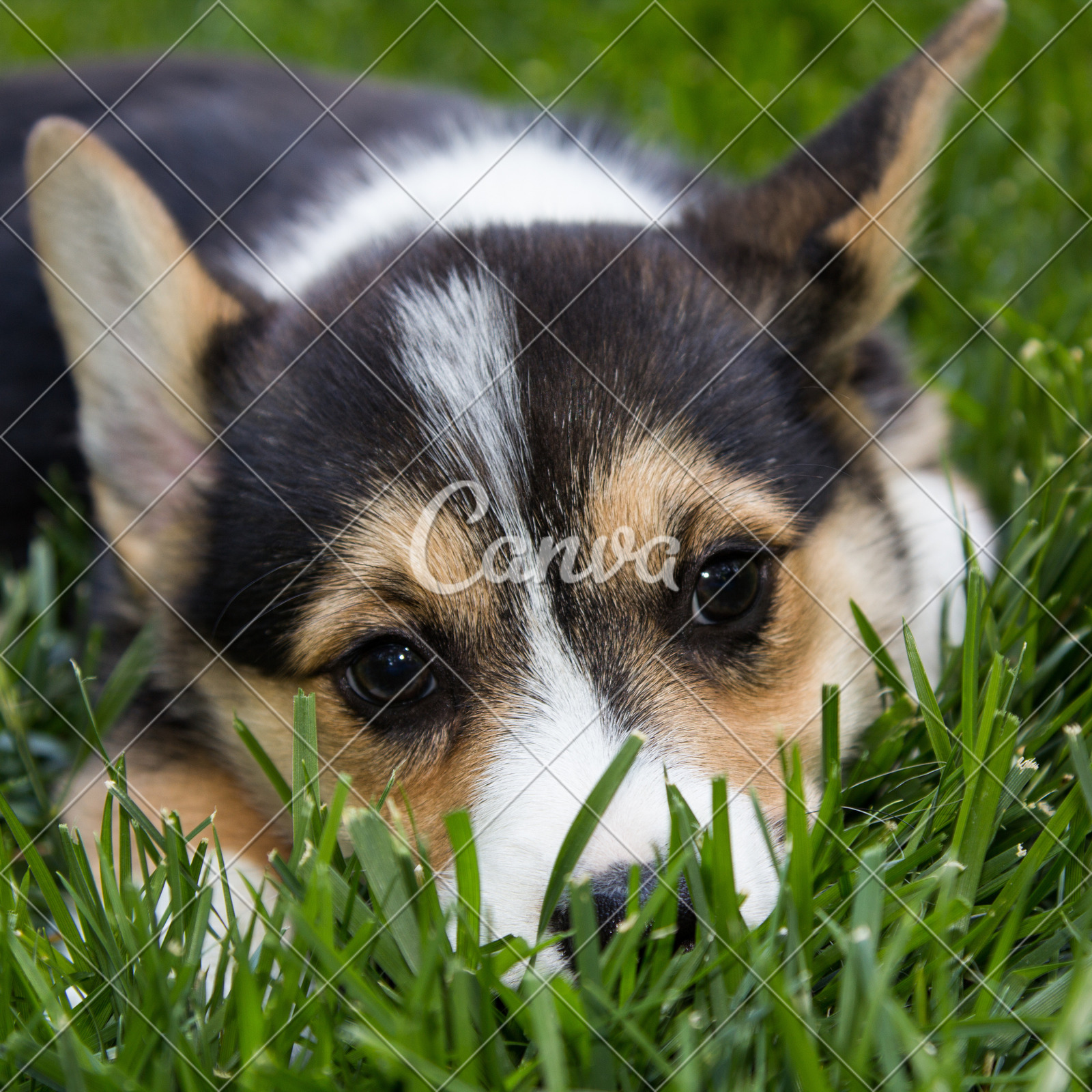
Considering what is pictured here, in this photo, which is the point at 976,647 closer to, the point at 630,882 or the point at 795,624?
the point at 795,624

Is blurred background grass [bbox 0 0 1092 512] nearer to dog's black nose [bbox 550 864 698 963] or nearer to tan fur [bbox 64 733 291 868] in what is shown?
dog's black nose [bbox 550 864 698 963]

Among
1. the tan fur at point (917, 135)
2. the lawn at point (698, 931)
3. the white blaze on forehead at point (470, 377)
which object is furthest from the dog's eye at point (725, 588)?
the tan fur at point (917, 135)

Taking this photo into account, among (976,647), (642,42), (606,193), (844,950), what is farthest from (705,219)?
(642,42)

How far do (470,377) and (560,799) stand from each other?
91cm

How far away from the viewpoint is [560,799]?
2213 mm

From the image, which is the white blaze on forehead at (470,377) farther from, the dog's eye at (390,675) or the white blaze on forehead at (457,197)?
the white blaze on forehead at (457,197)

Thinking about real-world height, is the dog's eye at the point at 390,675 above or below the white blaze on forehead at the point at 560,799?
above

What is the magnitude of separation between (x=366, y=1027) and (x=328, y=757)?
2.85ft

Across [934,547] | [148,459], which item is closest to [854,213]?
[934,547]

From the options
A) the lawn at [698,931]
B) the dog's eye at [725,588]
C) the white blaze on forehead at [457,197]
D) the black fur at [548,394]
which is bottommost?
the lawn at [698,931]

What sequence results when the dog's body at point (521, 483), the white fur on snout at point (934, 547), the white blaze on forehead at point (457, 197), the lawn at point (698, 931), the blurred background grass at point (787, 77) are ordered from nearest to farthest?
1. the lawn at point (698, 931)
2. the dog's body at point (521, 483)
3. the white fur on snout at point (934, 547)
4. the white blaze on forehead at point (457, 197)
5. the blurred background grass at point (787, 77)

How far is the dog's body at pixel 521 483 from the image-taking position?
243 cm

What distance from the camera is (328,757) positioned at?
8.67ft

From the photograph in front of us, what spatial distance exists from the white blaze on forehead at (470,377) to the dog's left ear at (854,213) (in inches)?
28.1
